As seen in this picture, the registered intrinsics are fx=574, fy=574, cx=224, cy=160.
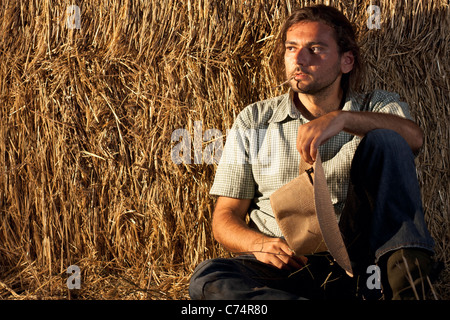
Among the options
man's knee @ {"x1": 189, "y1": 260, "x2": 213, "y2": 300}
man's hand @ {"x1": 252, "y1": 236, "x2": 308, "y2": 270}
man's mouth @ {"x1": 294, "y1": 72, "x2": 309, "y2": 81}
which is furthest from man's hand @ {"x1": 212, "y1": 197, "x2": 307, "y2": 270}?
man's mouth @ {"x1": 294, "y1": 72, "x2": 309, "y2": 81}

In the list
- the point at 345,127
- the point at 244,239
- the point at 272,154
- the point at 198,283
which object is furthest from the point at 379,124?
the point at 198,283

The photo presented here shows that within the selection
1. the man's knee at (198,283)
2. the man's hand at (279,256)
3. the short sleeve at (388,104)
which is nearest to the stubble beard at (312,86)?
the short sleeve at (388,104)

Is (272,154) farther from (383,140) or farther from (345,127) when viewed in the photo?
(383,140)

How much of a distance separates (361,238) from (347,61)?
616 millimetres

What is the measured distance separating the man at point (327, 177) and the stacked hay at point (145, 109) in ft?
0.51

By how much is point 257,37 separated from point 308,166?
637 mm

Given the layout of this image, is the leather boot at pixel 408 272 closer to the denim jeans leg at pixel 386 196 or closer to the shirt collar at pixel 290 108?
the denim jeans leg at pixel 386 196

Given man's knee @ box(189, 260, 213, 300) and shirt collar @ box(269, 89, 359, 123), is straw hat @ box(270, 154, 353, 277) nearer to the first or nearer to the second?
man's knee @ box(189, 260, 213, 300)

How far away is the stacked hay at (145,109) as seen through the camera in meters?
1.81

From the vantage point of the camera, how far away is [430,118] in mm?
1833
